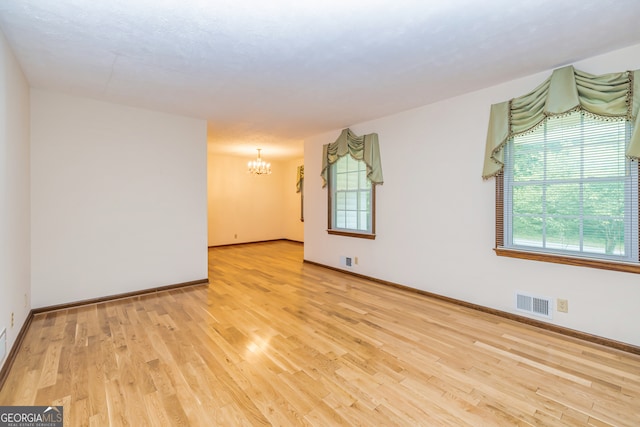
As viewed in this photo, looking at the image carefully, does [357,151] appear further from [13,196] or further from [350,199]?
[13,196]

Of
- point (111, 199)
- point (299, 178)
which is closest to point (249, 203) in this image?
point (299, 178)

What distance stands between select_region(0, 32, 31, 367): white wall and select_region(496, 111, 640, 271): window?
441cm

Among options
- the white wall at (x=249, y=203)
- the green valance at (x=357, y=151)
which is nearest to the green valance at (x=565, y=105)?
the green valance at (x=357, y=151)

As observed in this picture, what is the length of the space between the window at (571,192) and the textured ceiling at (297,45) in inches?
26.5

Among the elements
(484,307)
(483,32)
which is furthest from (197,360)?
(483,32)

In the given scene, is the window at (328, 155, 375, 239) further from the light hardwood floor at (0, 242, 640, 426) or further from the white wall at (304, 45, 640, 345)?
Answer: the light hardwood floor at (0, 242, 640, 426)

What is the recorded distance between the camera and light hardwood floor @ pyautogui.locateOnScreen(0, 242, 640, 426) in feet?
5.82

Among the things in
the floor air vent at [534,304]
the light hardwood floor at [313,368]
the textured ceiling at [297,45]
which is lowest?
the light hardwood floor at [313,368]

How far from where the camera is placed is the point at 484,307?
11.0ft

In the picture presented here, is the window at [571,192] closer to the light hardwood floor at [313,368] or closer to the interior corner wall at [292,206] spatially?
the light hardwood floor at [313,368]

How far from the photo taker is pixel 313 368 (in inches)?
87.8

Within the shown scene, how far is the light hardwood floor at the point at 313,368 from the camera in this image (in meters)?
1.77

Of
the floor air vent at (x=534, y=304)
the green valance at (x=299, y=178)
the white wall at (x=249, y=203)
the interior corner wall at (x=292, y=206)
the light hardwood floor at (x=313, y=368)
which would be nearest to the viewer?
the light hardwood floor at (x=313, y=368)

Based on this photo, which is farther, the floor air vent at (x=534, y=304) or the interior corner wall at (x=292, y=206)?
the interior corner wall at (x=292, y=206)
